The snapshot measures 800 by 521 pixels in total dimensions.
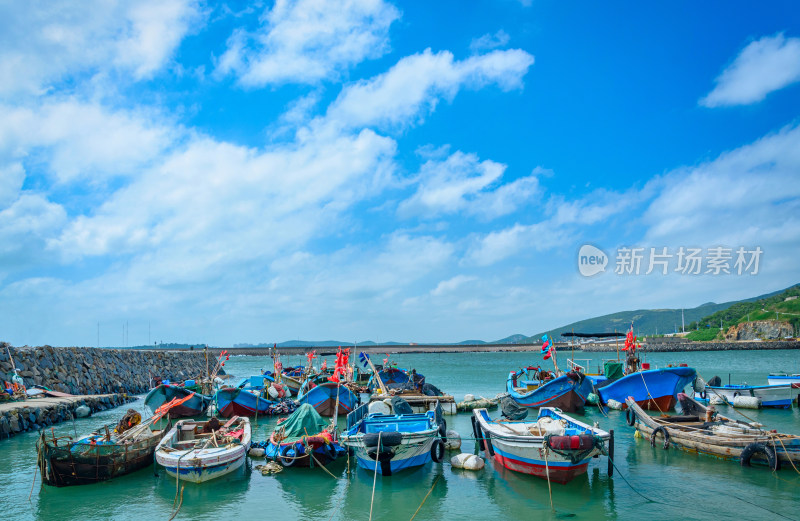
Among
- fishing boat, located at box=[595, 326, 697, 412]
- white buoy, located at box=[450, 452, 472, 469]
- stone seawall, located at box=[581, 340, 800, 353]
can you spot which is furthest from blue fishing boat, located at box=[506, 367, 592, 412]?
stone seawall, located at box=[581, 340, 800, 353]

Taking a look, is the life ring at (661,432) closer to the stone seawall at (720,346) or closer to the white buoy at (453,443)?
the white buoy at (453,443)

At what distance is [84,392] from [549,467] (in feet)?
114

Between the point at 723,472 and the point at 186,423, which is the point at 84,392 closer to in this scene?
the point at 186,423

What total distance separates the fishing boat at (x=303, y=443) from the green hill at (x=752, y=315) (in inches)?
5403

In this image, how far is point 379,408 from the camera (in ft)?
65.6

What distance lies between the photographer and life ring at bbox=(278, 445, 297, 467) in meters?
16.1

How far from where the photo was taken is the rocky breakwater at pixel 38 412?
22495mm

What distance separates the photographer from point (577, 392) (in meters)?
25.8

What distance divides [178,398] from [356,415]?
13.4m

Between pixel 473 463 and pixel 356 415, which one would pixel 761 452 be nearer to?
pixel 473 463

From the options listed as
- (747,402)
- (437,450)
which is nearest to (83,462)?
(437,450)

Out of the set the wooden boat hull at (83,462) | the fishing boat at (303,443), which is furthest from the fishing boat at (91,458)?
the fishing boat at (303,443)

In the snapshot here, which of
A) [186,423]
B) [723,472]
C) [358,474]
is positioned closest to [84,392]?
[186,423]

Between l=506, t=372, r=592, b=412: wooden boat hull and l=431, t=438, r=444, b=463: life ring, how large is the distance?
11041mm
